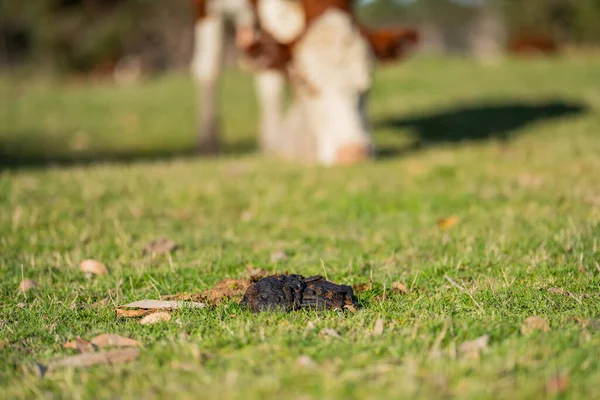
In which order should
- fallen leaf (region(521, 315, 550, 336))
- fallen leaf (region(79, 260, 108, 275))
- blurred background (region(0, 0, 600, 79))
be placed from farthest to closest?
blurred background (region(0, 0, 600, 79))
fallen leaf (region(79, 260, 108, 275))
fallen leaf (region(521, 315, 550, 336))

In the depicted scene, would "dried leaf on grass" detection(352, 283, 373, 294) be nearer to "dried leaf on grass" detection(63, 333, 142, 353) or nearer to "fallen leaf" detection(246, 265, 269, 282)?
"fallen leaf" detection(246, 265, 269, 282)

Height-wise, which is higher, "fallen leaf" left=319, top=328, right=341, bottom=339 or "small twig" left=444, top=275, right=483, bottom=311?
"fallen leaf" left=319, top=328, right=341, bottom=339

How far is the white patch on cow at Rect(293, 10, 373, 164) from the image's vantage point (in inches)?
329

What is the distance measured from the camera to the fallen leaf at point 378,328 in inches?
103

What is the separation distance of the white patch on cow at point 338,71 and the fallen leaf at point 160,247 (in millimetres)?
4234

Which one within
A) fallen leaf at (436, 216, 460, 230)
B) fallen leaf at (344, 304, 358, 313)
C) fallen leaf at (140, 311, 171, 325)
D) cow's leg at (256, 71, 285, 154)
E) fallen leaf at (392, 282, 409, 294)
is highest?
cow's leg at (256, 71, 285, 154)

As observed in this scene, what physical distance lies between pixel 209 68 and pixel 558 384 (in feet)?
36.5

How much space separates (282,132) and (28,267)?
7.91 metres

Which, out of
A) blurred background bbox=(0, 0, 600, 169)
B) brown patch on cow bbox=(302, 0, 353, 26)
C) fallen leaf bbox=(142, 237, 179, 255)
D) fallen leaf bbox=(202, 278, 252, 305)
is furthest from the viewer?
blurred background bbox=(0, 0, 600, 169)

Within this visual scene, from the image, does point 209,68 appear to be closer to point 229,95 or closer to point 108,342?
point 229,95

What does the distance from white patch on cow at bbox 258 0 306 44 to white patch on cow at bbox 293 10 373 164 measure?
0.26 metres

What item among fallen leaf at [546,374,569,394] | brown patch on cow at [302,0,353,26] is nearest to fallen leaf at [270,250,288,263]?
fallen leaf at [546,374,569,394]

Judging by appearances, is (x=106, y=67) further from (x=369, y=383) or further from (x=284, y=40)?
(x=369, y=383)

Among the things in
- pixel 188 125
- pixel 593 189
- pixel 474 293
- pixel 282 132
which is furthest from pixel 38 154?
pixel 474 293
